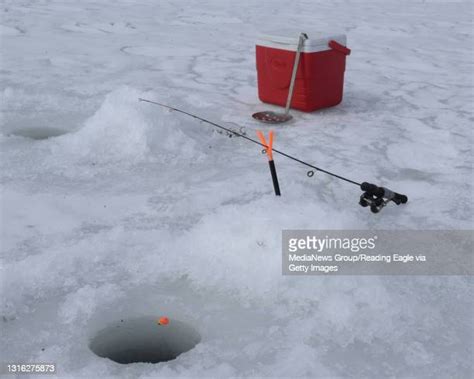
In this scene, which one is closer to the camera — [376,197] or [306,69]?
[376,197]

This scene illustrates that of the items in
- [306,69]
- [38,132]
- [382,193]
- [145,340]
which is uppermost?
[306,69]

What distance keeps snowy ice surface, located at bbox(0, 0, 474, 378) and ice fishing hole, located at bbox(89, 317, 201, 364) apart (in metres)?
0.04

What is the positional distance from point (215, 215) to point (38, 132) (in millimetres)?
2030

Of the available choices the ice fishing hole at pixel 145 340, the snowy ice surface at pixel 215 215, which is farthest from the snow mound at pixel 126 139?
the ice fishing hole at pixel 145 340

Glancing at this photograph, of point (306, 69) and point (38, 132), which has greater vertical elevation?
point (306, 69)

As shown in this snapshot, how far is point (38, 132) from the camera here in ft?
12.9

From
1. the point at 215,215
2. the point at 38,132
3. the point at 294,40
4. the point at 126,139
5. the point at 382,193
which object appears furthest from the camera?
the point at 294,40

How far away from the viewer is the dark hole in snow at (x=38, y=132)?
12.6 feet

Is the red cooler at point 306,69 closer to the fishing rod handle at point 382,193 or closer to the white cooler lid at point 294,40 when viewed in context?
the white cooler lid at point 294,40

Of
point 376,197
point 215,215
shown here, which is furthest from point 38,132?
point 376,197

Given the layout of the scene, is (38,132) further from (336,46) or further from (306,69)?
(336,46)

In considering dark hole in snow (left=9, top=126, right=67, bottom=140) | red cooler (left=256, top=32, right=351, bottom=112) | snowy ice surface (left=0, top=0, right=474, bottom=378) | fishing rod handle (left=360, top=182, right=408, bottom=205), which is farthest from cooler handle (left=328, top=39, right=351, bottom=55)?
dark hole in snow (left=9, top=126, right=67, bottom=140)

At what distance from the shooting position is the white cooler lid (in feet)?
13.5

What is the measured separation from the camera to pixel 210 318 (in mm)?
2020
